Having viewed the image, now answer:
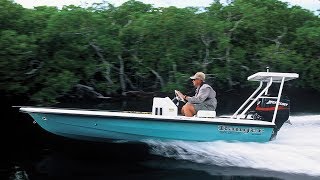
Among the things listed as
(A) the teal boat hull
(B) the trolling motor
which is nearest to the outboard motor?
(B) the trolling motor

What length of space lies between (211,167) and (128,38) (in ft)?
32.0

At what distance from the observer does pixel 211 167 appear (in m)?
6.97

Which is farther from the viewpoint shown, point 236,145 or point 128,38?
point 128,38

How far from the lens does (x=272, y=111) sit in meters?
8.01

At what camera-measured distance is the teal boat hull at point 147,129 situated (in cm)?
750

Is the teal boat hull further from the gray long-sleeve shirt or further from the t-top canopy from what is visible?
the t-top canopy

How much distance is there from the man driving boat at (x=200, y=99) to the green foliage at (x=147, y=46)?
5.87m

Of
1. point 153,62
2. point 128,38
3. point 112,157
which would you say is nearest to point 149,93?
point 153,62

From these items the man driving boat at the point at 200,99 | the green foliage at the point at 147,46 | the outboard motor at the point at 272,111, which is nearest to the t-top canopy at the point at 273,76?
the outboard motor at the point at 272,111

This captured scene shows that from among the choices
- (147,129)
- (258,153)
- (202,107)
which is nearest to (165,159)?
(147,129)

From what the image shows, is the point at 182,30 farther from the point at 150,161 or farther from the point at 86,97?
the point at 150,161

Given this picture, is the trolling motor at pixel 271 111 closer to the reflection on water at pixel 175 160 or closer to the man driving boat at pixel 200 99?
the reflection on water at pixel 175 160

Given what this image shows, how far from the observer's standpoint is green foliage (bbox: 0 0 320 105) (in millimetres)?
12828

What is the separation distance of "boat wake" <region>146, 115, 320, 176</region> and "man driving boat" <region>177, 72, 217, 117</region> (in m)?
0.70
